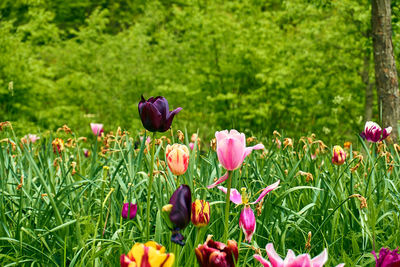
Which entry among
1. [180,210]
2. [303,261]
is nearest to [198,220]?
[180,210]

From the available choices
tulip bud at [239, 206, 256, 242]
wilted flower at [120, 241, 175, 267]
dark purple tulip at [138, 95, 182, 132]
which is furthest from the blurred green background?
wilted flower at [120, 241, 175, 267]

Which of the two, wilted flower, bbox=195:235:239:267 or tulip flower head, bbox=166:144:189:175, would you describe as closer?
wilted flower, bbox=195:235:239:267

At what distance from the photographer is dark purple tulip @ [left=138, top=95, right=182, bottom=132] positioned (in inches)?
60.9

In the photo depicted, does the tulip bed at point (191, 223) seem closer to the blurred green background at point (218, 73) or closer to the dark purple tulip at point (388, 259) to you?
the dark purple tulip at point (388, 259)

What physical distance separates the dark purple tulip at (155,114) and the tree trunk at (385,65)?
4.49m

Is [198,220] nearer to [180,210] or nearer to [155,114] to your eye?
[180,210]

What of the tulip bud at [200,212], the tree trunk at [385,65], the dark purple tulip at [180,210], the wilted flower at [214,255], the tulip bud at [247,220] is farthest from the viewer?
the tree trunk at [385,65]

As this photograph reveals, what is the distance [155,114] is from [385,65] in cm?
→ 473

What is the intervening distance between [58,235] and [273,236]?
98cm

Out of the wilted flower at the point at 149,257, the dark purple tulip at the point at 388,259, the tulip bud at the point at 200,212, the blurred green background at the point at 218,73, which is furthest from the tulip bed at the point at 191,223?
the blurred green background at the point at 218,73

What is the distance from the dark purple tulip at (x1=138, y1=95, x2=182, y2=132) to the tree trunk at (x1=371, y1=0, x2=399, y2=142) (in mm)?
4492

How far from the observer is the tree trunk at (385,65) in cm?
539

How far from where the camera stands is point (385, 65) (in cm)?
548

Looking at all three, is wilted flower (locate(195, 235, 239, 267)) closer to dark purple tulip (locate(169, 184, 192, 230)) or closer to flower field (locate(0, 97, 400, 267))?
flower field (locate(0, 97, 400, 267))
